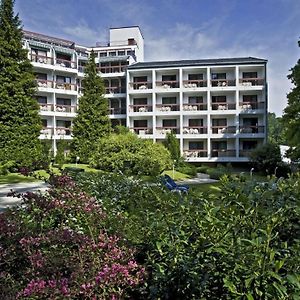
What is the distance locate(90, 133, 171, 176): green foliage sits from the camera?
2608 cm

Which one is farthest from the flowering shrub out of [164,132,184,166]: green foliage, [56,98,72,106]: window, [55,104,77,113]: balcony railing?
[56,98,72,106]: window

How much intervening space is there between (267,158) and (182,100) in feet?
41.8

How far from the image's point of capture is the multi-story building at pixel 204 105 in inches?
1435

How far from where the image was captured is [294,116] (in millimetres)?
21938

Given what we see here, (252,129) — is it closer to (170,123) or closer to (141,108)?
(170,123)

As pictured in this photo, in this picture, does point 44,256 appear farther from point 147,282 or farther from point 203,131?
point 203,131

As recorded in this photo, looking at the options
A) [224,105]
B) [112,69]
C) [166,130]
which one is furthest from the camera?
[112,69]

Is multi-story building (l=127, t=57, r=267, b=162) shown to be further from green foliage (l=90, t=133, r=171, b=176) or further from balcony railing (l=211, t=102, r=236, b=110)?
green foliage (l=90, t=133, r=171, b=176)

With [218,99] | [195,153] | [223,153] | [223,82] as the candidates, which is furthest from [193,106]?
[223,153]

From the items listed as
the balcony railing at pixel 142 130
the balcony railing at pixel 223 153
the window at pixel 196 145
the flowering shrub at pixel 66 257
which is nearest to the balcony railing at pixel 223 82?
the window at pixel 196 145

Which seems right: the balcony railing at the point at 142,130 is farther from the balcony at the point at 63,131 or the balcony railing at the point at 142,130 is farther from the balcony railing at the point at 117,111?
the balcony at the point at 63,131

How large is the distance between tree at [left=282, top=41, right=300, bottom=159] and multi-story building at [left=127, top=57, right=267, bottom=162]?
13.6 m

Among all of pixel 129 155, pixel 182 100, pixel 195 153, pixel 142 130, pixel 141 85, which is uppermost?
pixel 141 85

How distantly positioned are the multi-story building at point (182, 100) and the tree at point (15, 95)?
8643 millimetres
